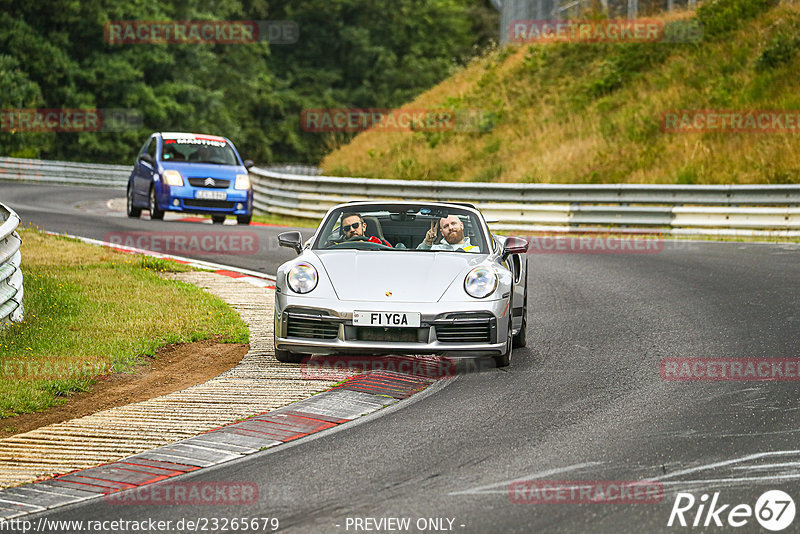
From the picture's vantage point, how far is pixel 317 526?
16.6 feet

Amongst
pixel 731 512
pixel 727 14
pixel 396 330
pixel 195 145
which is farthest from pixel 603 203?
pixel 731 512

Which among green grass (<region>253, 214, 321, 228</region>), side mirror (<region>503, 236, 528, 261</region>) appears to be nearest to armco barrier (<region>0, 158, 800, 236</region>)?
green grass (<region>253, 214, 321, 228</region>)

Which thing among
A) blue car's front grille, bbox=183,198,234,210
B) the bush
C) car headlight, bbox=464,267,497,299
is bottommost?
car headlight, bbox=464,267,497,299

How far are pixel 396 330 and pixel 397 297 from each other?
0.88ft

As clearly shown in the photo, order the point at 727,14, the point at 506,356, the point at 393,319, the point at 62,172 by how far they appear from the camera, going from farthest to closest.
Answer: the point at 62,172, the point at 727,14, the point at 506,356, the point at 393,319

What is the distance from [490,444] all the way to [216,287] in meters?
7.08

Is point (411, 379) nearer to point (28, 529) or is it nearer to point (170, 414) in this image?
point (170, 414)

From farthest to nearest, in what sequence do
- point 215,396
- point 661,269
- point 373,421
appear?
point 661,269 → point 215,396 → point 373,421

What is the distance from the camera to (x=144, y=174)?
22.4 meters

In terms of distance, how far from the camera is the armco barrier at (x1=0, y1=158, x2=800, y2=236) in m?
20.7

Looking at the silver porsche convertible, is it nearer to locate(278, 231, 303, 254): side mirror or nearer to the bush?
locate(278, 231, 303, 254): side mirror

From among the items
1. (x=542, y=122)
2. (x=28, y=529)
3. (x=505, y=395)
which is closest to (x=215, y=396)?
(x=505, y=395)

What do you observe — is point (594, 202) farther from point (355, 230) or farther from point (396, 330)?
point (396, 330)

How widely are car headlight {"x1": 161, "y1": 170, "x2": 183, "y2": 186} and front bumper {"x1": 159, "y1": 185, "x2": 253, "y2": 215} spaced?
0.09m
